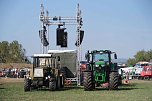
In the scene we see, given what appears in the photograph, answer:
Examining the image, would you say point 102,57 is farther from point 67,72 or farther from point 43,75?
point 67,72

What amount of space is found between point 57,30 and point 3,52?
261 feet

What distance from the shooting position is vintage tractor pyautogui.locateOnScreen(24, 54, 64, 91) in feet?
79.4

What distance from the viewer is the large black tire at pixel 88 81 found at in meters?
24.1

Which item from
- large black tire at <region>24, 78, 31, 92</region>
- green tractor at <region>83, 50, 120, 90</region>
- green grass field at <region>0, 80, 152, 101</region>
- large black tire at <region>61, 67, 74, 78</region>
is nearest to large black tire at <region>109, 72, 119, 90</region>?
green tractor at <region>83, 50, 120, 90</region>

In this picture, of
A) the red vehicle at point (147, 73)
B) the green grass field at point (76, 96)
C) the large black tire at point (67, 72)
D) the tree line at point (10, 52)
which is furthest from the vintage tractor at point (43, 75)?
the tree line at point (10, 52)

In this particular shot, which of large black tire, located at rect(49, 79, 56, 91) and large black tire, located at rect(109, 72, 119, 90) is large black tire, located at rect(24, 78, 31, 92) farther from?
large black tire, located at rect(109, 72, 119, 90)

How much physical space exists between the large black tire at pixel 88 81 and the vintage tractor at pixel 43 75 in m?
1.65

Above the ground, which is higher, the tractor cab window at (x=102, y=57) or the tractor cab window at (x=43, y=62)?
the tractor cab window at (x=102, y=57)

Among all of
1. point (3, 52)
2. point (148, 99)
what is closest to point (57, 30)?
point (148, 99)

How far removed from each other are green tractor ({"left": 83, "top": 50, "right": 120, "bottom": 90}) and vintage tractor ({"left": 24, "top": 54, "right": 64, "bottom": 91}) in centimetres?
177

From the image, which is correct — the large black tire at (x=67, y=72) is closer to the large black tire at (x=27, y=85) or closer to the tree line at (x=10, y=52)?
the large black tire at (x=27, y=85)

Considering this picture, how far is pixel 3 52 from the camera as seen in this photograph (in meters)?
109

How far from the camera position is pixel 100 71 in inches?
989

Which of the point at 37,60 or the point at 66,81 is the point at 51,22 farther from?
the point at 37,60
